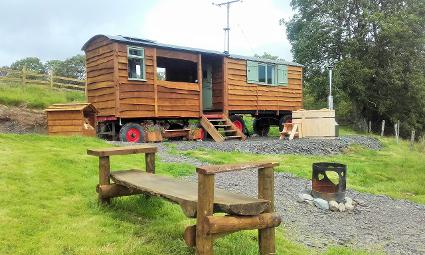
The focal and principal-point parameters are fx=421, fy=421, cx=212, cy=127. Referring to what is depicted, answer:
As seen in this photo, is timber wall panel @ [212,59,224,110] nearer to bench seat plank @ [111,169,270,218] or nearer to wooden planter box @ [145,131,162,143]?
wooden planter box @ [145,131,162,143]

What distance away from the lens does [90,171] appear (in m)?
7.54

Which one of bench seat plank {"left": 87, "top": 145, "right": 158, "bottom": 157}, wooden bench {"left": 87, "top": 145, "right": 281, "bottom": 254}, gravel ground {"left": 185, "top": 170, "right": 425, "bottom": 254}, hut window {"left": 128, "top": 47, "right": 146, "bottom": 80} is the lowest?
gravel ground {"left": 185, "top": 170, "right": 425, "bottom": 254}

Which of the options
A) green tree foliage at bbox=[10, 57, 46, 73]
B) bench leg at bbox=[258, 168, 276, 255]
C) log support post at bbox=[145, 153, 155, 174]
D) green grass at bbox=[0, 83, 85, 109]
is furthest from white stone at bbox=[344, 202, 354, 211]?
green tree foliage at bbox=[10, 57, 46, 73]

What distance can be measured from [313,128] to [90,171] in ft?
38.4

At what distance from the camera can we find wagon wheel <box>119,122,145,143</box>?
14391mm

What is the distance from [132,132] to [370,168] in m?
7.82

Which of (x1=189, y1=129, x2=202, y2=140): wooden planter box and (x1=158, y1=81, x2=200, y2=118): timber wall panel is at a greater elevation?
(x1=158, y1=81, x2=200, y2=118): timber wall panel

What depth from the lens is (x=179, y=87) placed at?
1605 centimetres

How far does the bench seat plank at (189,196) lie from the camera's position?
360cm

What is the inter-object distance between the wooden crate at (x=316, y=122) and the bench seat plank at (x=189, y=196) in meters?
13.0

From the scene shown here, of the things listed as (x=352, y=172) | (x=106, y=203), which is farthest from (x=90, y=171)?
(x=352, y=172)

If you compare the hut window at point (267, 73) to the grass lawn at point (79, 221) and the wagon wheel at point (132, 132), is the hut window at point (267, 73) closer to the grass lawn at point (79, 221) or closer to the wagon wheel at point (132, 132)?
the wagon wheel at point (132, 132)

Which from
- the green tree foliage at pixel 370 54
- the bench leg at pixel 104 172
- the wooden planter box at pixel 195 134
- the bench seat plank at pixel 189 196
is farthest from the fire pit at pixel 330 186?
the green tree foliage at pixel 370 54

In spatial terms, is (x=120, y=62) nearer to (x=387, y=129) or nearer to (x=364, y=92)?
(x=364, y=92)
